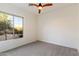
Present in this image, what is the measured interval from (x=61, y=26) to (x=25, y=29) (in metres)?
2.43

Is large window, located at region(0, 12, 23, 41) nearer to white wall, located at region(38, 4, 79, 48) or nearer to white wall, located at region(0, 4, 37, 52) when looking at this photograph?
white wall, located at region(0, 4, 37, 52)

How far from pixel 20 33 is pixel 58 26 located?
2.57 meters

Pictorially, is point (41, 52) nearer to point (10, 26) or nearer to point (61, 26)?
point (10, 26)

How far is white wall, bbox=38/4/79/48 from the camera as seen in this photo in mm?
4598

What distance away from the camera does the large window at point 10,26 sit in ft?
13.0

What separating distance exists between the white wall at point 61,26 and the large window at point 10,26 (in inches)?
75.8

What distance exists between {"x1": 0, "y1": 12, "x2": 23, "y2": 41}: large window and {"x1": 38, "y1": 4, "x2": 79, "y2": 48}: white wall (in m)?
1.93

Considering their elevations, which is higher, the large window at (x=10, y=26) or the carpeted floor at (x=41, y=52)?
the large window at (x=10, y=26)

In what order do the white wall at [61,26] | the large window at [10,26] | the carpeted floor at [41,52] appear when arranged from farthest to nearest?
the white wall at [61,26], the large window at [10,26], the carpeted floor at [41,52]

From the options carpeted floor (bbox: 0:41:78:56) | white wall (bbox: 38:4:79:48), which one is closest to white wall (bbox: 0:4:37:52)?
carpeted floor (bbox: 0:41:78:56)

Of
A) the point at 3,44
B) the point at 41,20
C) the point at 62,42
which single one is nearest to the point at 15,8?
the point at 3,44

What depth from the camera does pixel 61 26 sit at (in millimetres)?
5242

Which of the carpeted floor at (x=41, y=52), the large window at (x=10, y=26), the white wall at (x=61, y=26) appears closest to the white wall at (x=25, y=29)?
the large window at (x=10, y=26)

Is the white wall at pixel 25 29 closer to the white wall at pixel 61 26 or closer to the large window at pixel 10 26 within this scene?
the large window at pixel 10 26
